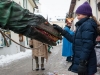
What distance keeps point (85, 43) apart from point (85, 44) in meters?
0.02

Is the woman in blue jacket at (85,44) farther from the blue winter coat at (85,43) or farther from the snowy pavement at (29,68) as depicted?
the snowy pavement at (29,68)

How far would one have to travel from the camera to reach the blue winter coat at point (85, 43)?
12.3 ft

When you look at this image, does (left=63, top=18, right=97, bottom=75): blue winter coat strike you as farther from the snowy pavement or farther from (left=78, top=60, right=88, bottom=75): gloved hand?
the snowy pavement

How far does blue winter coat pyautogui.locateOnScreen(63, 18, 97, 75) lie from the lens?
12.3ft

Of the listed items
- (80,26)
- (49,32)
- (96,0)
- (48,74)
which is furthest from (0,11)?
(96,0)

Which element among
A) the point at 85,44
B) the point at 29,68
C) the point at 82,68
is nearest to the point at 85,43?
the point at 85,44

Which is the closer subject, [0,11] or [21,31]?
[0,11]

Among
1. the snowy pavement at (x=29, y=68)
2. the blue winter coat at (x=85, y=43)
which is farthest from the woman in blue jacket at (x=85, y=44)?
the snowy pavement at (x=29, y=68)

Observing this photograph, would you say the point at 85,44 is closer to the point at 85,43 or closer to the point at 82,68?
the point at 85,43

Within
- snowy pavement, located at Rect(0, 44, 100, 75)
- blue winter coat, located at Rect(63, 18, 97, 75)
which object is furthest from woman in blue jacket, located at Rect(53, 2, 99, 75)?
snowy pavement, located at Rect(0, 44, 100, 75)

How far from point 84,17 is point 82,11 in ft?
0.34

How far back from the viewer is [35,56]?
915 cm

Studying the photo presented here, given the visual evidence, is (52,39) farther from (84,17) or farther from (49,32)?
(84,17)

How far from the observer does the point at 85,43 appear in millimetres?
3779
